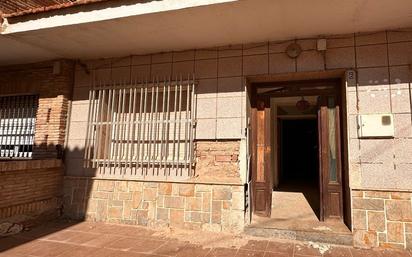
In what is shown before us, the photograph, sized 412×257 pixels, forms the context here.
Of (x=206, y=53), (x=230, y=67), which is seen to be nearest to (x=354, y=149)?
(x=230, y=67)

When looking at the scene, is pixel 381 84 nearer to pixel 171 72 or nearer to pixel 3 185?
pixel 171 72

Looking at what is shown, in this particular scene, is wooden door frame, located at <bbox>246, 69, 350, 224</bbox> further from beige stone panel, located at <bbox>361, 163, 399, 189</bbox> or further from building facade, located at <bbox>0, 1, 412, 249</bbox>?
beige stone panel, located at <bbox>361, 163, 399, 189</bbox>

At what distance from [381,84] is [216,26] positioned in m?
2.58

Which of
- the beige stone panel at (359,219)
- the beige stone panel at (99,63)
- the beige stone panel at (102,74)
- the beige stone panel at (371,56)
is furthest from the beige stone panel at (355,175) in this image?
the beige stone panel at (99,63)

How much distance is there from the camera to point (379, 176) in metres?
3.96

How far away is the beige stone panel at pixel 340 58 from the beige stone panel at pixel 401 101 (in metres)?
0.73

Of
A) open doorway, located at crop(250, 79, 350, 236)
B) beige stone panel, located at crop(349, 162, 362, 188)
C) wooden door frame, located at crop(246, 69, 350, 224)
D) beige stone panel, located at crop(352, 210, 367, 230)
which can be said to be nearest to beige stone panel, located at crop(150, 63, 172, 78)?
wooden door frame, located at crop(246, 69, 350, 224)

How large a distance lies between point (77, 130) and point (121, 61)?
1.63 metres

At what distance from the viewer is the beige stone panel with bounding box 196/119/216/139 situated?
186 inches

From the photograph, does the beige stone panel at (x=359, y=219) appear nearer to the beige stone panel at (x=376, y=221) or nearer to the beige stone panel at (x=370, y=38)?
the beige stone panel at (x=376, y=221)

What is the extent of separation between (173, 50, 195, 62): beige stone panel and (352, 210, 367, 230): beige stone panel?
11.8 feet

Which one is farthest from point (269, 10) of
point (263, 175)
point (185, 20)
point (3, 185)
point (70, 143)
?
point (3, 185)

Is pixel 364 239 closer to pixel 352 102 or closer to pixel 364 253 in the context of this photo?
pixel 364 253

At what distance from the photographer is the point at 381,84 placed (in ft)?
13.4
